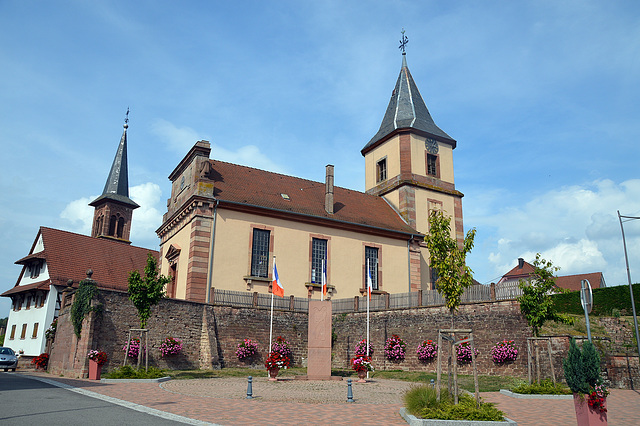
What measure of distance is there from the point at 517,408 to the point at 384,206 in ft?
80.8

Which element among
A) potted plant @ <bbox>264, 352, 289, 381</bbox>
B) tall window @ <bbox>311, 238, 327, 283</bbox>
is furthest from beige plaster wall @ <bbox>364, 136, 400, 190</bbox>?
potted plant @ <bbox>264, 352, 289, 381</bbox>

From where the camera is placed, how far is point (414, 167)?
120 feet

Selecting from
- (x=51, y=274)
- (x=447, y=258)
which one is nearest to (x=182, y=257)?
(x=51, y=274)

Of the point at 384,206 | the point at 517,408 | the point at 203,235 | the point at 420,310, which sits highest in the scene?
the point at 384,206

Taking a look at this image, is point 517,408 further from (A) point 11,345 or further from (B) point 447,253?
(A) point 11,345

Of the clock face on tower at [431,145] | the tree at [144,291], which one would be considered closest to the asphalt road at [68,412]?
the tree at [144,291]

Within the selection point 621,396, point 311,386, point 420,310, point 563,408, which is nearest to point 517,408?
point 563,408

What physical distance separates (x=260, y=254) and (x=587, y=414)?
2116cm

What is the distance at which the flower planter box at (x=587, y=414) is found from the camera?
905 cm

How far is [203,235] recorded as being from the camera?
26.8 meters

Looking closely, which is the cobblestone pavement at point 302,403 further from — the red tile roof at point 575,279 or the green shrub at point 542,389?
the red tile roof at point 575,279

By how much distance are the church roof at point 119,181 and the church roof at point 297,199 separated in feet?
121

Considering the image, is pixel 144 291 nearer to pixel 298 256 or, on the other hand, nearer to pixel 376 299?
pixel 298 256

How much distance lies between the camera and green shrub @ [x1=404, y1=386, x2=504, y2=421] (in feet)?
31.9
